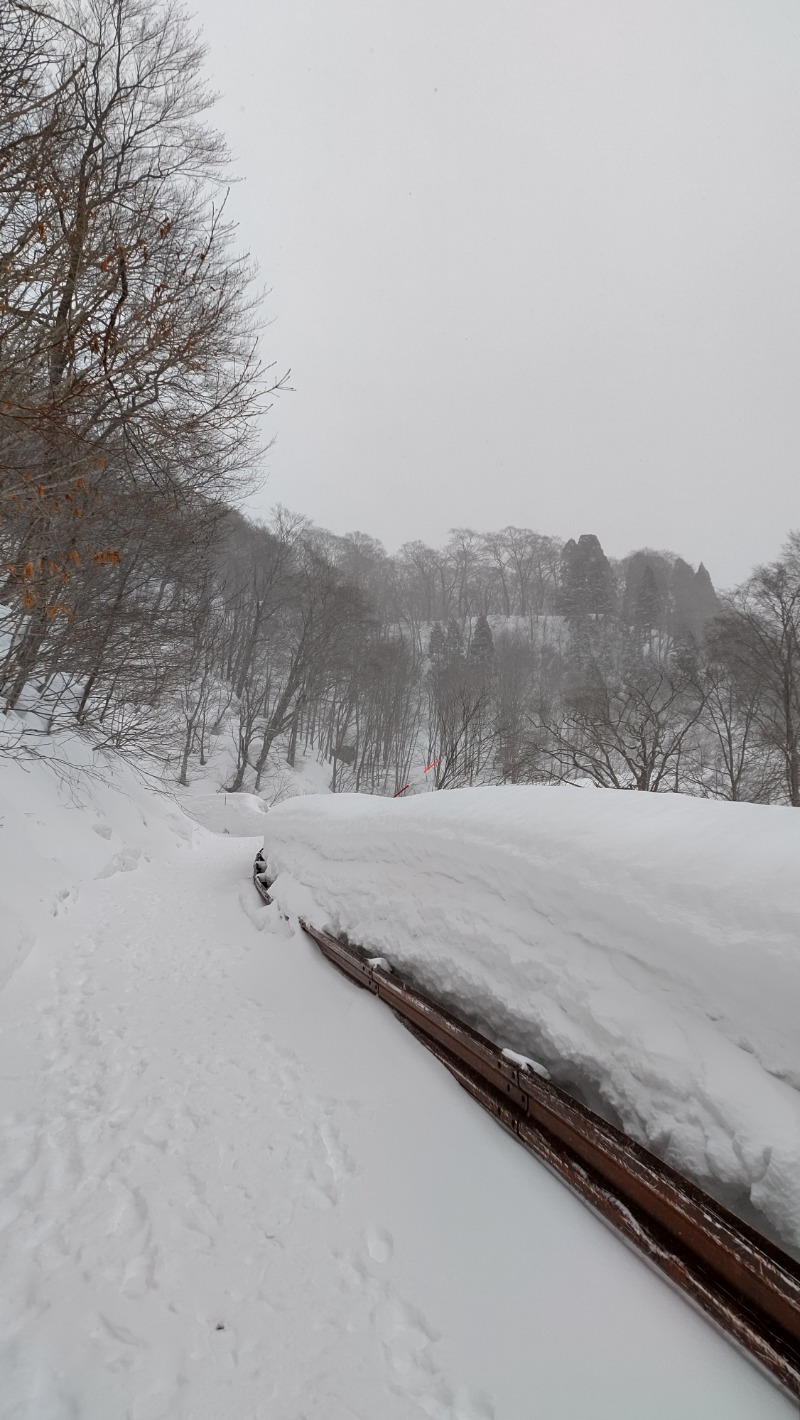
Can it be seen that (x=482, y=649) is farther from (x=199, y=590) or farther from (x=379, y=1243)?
(x=379, y=1243)

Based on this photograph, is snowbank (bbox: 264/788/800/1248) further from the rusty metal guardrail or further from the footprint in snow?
the footprint in snow

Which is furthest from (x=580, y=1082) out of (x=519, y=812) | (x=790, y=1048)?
(x=519, y=812)

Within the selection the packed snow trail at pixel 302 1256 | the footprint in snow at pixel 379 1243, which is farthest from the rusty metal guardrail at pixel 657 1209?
the footprint in snow at pixel 379 1243

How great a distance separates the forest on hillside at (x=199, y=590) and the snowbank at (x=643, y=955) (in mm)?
3181

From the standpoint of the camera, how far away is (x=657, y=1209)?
2215 millimetres

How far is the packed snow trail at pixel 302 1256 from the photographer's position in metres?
1.86

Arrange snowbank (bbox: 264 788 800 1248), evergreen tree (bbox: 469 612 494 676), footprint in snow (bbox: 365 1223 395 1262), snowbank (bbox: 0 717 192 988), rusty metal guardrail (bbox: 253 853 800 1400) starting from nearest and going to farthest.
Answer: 1. rusty metal guardrail (bbox: 253 853 800 1400)
2. snowbank (bbox: 264 788 800 1248)
3. footprint in snow (bbox: 365 1223 395 1262)
4. snowbank (bbox: 0 717 192 988)
5. evergreen tree (bbox: 469 612 494 676)

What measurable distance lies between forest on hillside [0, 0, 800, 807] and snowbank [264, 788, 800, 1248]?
3181 millimetres

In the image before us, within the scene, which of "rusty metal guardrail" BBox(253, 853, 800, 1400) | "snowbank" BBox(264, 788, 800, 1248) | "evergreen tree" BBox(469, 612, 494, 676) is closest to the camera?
"rusty metal guardrail" BBox(253, 853, 800, 1400)

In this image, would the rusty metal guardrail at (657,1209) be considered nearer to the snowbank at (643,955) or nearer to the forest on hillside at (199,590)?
the snowbank at (643,955)

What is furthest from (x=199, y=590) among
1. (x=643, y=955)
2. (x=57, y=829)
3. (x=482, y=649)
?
(x=482, y=649)

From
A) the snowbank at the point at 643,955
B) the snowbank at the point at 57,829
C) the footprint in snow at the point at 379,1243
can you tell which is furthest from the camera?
the snowbank at the point at 57,829

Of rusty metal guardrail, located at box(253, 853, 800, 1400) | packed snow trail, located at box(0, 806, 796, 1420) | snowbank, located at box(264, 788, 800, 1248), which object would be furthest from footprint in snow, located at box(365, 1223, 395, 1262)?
snowbank, located at box(264, 788, 800, 1248)

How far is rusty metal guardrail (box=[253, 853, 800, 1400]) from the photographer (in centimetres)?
183
